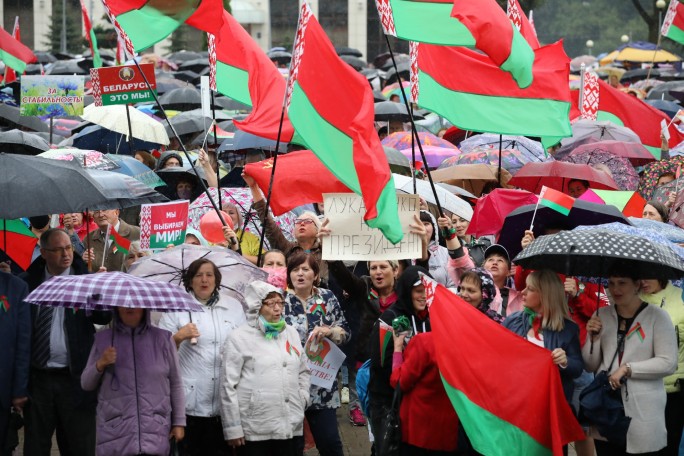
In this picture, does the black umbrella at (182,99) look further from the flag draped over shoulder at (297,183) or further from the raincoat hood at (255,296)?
the raincoat hood at (255,296)

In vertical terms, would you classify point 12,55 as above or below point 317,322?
Answer: above

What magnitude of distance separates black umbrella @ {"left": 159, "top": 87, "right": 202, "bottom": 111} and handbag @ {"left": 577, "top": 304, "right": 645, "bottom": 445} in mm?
13745

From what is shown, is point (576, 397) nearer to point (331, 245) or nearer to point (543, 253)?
point (543, 253)

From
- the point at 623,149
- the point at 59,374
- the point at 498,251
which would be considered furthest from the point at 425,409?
the point at 623,149

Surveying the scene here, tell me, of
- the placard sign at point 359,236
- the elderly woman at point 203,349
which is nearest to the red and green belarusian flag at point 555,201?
the placard sign at point 359,236

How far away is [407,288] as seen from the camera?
25.0ft

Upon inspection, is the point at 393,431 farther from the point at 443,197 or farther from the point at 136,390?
the point at 443,197

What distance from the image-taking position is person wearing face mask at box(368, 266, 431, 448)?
759 centimetres

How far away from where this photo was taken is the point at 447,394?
24.1 feet

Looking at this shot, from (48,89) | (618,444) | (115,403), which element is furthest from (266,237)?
(48,89)

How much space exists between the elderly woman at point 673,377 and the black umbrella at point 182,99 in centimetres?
1299

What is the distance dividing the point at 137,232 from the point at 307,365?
2630 mm

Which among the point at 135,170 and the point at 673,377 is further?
the point at 135,170

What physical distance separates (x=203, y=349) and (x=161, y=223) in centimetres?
96
